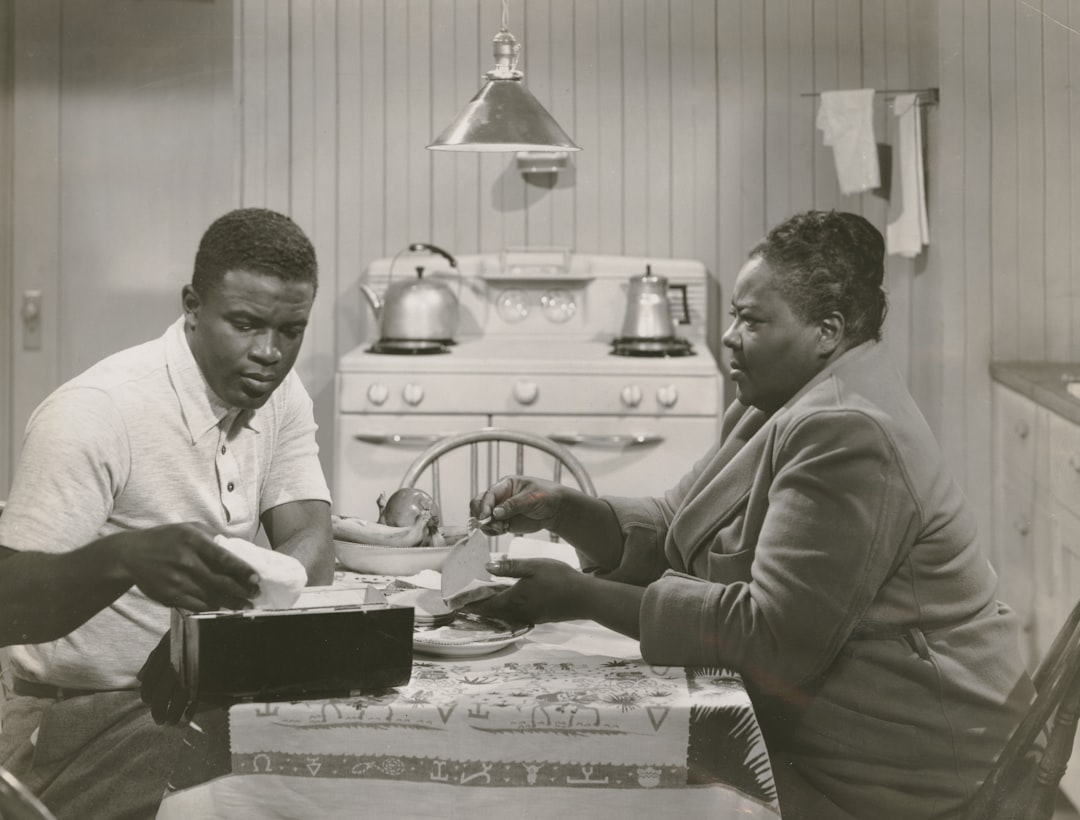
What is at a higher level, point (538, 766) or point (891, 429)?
point (891, 429)

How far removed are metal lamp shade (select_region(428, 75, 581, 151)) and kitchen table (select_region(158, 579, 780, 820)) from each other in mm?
991

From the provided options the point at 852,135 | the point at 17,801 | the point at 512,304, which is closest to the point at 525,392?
the point at 512,304

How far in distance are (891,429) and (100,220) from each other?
4.28 ft

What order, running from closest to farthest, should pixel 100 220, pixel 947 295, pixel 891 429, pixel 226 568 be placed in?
pixel 226 568, pixel 891 429, pixel 100 220, pixel 947 295

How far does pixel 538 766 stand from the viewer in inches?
48.5

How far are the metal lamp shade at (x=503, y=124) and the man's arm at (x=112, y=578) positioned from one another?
Answer: 3.05 ft

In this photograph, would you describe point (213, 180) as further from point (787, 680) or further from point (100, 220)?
point (787, 680)

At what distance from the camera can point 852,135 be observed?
11.1 feet

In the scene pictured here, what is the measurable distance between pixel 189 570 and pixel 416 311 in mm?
2247

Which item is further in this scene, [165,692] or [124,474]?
[124,474]

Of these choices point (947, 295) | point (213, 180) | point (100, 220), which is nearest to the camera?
point (100, 220)

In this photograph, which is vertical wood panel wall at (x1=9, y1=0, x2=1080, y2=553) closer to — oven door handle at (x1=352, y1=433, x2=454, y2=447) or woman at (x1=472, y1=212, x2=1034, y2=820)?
oven door handle at (x1=352, y1=433, x2=454, y2=447)

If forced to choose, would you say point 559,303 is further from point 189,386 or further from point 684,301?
point 189,386

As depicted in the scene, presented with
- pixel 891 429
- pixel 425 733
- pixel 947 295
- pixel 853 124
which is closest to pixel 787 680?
pixel 891 429
